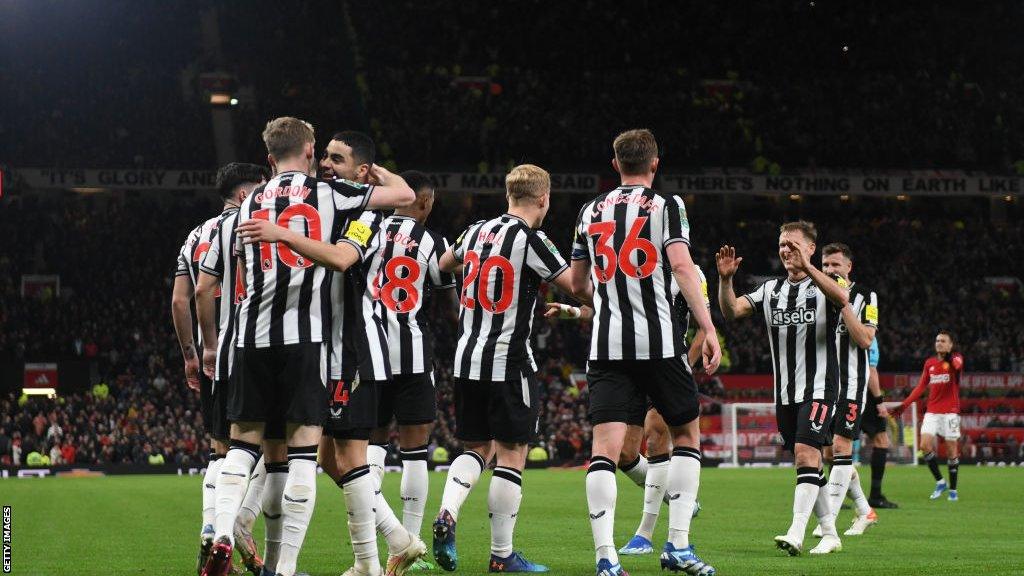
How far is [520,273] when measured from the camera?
25.5 feet

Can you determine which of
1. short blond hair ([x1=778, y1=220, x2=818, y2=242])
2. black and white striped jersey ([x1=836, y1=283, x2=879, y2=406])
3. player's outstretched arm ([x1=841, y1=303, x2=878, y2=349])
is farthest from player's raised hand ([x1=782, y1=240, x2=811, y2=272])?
black and white striped jersey ([x1=836, y1=283, x2=879, y2=406])

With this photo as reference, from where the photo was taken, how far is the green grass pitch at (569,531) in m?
7.90

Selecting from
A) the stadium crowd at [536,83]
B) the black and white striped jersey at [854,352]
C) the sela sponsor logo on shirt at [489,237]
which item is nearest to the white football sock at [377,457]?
the sela sponsor logo on shirt at [489,237]

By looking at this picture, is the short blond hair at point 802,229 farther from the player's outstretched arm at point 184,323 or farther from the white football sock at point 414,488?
the player's outstretched arm at point 184,323

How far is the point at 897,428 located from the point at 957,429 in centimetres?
929

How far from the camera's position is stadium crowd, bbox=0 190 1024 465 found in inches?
1109

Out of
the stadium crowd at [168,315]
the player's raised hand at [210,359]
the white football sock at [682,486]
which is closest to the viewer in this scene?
the white football sock at [682,486]

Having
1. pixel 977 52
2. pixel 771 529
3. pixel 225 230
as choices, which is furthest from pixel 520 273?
pixel 977 52

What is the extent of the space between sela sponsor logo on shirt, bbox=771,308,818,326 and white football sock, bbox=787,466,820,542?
3.82ft

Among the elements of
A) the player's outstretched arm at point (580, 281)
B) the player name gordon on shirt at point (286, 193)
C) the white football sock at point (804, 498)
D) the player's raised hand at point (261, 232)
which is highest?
the player name gordon on shirt at point (286, 193)

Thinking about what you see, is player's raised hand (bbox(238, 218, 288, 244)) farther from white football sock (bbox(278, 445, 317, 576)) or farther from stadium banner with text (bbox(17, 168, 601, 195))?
stadium banner with text (bbox(17, 168, 601, 195))

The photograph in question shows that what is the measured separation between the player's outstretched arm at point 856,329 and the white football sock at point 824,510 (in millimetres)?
1017

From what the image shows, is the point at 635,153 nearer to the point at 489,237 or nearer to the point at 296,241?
the point at 489,237

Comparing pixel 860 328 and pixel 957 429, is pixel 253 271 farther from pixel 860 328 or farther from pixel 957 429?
pixel 957 429
